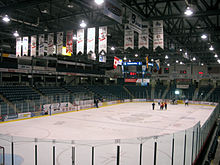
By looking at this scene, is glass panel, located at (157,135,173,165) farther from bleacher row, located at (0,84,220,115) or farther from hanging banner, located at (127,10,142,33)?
bleacher row, located at (0,84,220,115)

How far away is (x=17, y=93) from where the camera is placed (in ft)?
84.7

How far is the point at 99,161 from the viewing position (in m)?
8.31

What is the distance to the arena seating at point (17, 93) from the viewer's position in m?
24.2

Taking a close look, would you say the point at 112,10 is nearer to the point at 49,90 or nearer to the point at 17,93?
→ the point at 17,93

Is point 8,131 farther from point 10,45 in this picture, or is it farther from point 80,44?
point 10,45

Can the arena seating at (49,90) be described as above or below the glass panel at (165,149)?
above

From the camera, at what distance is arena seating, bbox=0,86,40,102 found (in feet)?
79.3

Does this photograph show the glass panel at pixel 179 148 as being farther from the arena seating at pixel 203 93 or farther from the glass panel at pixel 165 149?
the arena seating at pixel 203 93

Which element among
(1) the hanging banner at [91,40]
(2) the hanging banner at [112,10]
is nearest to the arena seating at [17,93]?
(1) the hanging banner at [91,40]

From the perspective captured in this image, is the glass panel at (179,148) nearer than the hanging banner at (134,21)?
Yes

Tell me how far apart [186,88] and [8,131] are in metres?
41.8

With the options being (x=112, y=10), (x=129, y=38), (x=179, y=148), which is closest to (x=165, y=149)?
A: (x=179, y=148)

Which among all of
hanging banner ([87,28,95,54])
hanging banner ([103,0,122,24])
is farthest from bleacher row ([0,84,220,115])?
hanging banner ([103,0,122,24])

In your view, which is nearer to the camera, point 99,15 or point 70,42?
point 99,15
